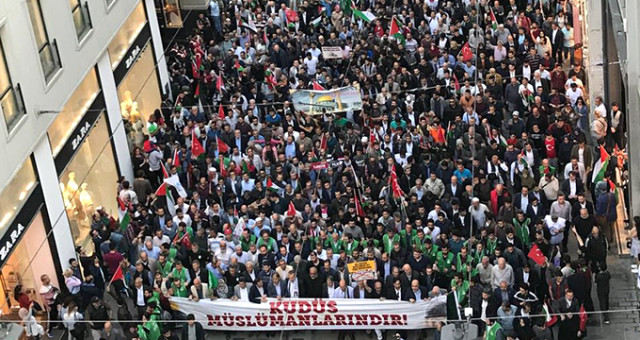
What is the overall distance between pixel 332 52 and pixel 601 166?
9239 millimetres

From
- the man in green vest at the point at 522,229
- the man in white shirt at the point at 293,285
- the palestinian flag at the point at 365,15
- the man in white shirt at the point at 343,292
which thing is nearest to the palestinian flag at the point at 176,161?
the man in white shirt at the point at 293,285

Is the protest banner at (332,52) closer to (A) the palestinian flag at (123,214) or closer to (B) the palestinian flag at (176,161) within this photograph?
(B) the palestinian flag at (176,161)

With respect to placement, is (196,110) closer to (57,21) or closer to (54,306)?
(57,21)

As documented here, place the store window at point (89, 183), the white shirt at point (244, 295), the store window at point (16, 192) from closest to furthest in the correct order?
the white shirt at point (244, 295), the store window at point (16, 192), the store window at point (89, 183)

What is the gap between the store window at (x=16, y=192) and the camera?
28728 millimetres

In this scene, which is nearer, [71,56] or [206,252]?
[206,252]

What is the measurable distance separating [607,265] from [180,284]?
8392 millimetres

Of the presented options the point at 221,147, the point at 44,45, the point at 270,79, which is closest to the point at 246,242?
the point at 221,147

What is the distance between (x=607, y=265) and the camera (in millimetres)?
29344

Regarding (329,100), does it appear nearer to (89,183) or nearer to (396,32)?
(396,32)

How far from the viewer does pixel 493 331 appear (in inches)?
1017

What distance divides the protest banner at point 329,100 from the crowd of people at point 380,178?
1.59 feet

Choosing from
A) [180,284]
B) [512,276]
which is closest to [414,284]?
[512,276]

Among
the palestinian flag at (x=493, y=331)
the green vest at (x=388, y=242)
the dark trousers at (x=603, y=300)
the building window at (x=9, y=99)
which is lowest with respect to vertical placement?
the dark trousers at (x=603, y=300)
